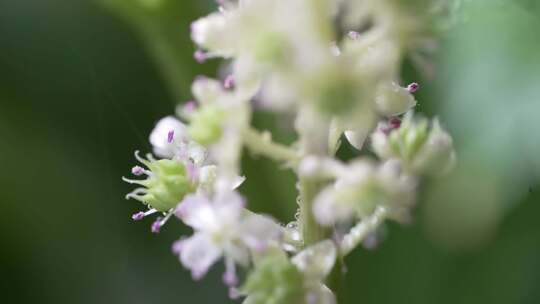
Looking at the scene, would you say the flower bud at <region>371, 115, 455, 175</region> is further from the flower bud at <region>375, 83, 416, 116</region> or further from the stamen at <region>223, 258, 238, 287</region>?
the stamen at <region>223, 258, 238, 287</region>

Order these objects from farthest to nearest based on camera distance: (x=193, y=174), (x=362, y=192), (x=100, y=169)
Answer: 1. (x=100, y=169)
2. (x=193, y=174)
3. (x=362, y=192)

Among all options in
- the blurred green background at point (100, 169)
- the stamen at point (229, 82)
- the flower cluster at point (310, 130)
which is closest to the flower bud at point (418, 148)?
the flower cluster at point (310, 130)

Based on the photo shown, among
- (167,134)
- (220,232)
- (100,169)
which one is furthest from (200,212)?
(100,169)

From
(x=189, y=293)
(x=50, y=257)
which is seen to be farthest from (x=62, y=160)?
(x=189, y=293)

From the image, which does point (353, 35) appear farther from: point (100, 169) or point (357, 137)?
point (100, 169)

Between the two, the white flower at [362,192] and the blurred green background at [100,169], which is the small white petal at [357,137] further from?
the blurred green background at [100,169]

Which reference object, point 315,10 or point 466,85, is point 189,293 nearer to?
point 466,85

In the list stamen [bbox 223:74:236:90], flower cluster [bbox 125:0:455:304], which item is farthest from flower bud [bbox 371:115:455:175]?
stamen [bbox 223:74:236:90]
